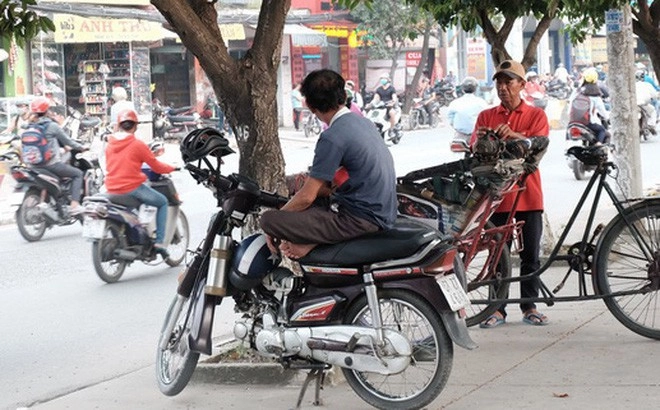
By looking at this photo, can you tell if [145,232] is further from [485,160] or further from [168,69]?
[168,69]

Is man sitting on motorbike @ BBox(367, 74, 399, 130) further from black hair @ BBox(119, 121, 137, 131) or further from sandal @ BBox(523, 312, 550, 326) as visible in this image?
→ sandal @ BBox(523, 312, 550, 326)

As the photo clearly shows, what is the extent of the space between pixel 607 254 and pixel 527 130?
1116 millimetres

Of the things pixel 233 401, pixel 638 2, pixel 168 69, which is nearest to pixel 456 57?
pixel 168 69

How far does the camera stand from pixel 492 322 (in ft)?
27.7

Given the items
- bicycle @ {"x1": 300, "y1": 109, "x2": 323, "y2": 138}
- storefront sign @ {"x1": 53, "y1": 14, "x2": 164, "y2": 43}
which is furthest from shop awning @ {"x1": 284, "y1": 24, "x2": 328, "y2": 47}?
storefront sign @ {"x1": 53, "y1": 14, "x2": 164, "y2": 43}

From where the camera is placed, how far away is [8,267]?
13719mm

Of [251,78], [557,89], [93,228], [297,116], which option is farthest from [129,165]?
[557,89]

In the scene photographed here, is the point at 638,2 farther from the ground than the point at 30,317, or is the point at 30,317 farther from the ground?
the point at 638,2

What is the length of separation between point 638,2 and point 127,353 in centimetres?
713

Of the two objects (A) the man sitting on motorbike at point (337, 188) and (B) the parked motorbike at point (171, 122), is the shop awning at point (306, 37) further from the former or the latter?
(A) the man sitting on motorbike at point (337, 188)

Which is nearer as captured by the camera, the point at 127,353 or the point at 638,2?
the point at 127,353

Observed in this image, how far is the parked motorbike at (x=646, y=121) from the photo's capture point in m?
→ 27.9

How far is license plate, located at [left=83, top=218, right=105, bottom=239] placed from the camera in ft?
40.0

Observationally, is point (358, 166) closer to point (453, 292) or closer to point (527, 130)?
point (453, 292)
